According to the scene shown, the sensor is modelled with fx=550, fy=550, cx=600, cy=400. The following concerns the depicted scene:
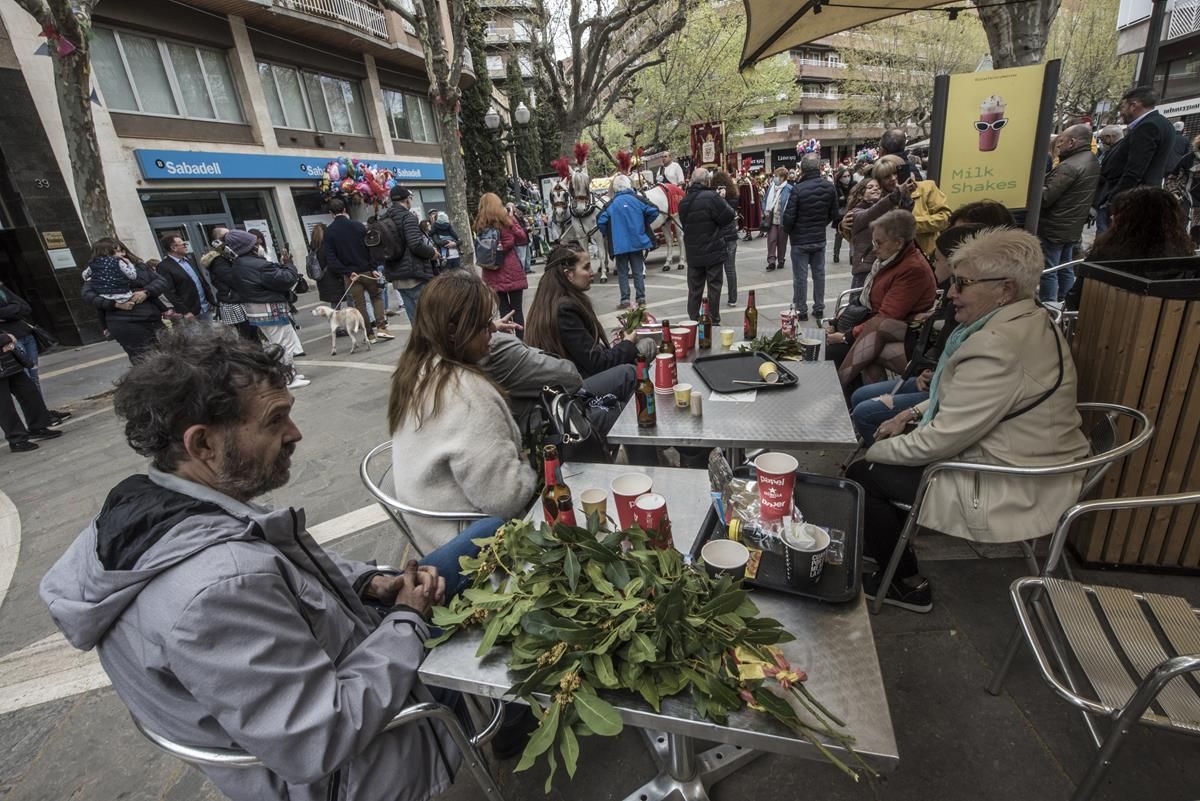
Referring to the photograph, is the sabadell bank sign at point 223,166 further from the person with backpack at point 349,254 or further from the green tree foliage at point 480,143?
the green tree foliage at point 480,143

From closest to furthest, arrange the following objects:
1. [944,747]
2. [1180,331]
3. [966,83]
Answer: [944,747], [1180,331], [966,83]

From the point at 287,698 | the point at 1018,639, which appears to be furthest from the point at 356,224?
the point at 1018,639

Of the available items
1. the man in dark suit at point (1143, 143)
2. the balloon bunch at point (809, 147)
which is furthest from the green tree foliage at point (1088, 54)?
the man in dark suit at point (1143, 143)

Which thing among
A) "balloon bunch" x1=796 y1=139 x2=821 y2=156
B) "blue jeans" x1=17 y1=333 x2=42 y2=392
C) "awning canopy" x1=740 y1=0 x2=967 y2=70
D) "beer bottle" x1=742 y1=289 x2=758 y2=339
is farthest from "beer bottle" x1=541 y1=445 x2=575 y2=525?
"balloon bunch" x1=796 y1=139 x2=821 y2=156

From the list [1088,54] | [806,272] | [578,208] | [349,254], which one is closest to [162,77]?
[349,254]

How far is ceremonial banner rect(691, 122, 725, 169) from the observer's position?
450 inches

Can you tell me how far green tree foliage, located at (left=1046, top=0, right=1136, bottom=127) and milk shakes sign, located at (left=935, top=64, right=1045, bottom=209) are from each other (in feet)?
87.3

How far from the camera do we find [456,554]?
1.89 meters

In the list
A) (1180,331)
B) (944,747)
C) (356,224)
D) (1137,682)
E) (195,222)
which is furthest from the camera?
Answer: (195,222)

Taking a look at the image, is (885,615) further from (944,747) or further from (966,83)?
(966,83)

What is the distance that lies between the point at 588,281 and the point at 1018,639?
108 inches

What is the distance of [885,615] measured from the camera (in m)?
2.33

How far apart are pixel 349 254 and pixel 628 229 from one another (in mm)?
3875

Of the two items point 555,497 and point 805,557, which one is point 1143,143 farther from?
point 555,497
